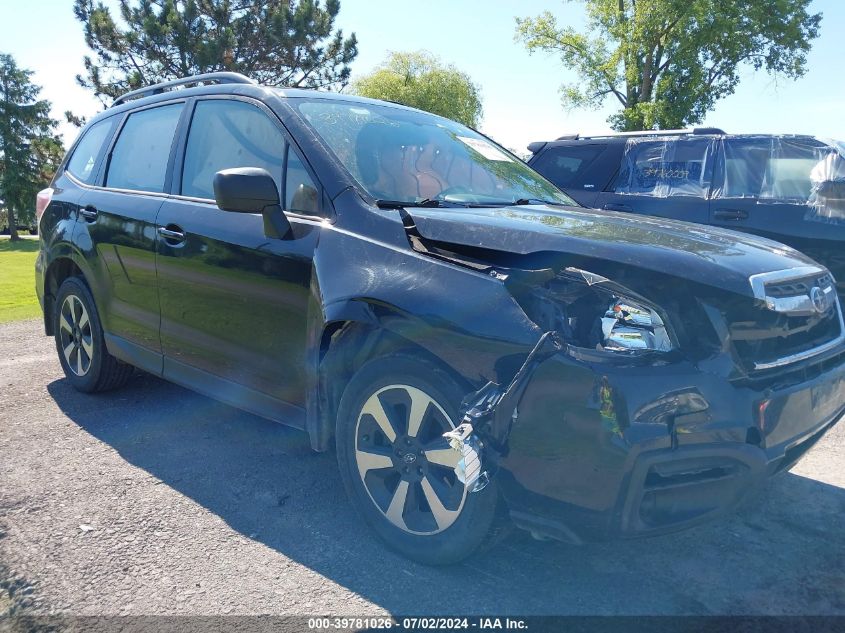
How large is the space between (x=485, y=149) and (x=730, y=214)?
3.46 meters

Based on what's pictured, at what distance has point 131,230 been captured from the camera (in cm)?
397

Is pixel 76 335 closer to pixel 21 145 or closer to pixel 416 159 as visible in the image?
pixel 416 159

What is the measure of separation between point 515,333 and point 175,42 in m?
31.8

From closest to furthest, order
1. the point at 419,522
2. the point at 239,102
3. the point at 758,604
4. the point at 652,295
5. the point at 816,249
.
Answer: the point at 652,295 < the point at 758,604 < the point at 419,522 < the point at 239,102 < the point at 816,249

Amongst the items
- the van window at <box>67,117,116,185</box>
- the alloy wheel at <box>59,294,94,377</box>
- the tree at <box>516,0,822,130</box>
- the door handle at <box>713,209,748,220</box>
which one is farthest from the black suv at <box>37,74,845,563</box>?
the tree at <box>516,0,822,130</box>

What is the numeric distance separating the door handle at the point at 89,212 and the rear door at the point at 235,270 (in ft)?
2.94

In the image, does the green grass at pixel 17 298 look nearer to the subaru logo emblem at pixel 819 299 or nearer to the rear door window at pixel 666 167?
the rear door window at pixel 666 167

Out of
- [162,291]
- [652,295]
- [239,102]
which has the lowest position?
[162,291]

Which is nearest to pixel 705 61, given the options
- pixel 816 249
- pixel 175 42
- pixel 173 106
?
pixel 175 42

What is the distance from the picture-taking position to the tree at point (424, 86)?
153ft

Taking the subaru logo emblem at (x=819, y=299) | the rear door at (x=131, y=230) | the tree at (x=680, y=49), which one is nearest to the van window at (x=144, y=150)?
the rear door at (x=131, y=230)

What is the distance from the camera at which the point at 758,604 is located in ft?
7.89

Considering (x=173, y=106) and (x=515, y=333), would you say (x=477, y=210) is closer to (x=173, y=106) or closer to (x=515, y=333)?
(x=515, y=333)

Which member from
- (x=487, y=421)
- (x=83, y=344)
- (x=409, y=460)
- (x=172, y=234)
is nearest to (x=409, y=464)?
(x=409, y=460)
